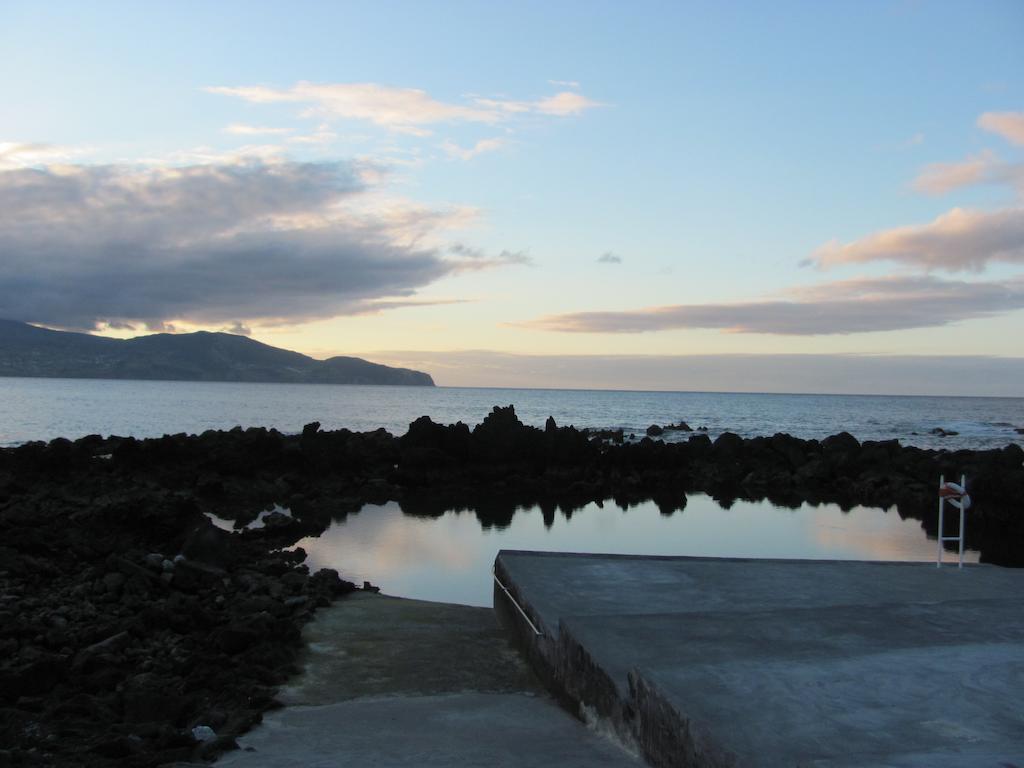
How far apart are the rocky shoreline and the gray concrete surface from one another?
27 cm

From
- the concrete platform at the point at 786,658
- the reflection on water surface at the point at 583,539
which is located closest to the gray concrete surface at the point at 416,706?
the concrete platform at the point at 786,658

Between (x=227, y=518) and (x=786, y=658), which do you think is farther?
(x=227, y=518)

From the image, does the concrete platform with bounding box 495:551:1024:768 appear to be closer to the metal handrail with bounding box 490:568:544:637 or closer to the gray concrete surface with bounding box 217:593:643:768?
the metal handrail with bounding box 490:568:544:637

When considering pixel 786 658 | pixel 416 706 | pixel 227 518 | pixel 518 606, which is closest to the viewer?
pixel 786 658

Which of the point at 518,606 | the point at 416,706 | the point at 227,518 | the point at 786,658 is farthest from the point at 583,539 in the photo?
the point at 786,658

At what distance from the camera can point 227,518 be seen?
15.3 meters

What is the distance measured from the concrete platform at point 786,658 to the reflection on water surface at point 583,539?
12.1 ft

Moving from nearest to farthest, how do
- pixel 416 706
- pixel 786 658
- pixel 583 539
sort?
1. pixel 786 658
2. pixel 416 706
3. pixel 583 539

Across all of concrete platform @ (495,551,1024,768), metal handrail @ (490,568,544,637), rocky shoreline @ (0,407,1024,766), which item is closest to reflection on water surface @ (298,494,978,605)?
rocky shoreline @ (0,407,1024,766)

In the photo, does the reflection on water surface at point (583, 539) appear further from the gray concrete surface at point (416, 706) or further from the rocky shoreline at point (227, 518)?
the gray concrete surface at point (416, 706)

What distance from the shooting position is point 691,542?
14.5 metres

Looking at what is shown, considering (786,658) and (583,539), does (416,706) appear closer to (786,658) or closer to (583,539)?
(786,658)

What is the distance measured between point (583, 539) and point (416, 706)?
31.7 feet

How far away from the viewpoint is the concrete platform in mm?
3066
